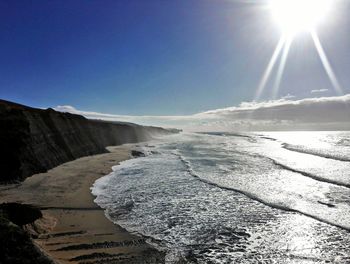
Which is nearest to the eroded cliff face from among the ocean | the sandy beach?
the sandy beach

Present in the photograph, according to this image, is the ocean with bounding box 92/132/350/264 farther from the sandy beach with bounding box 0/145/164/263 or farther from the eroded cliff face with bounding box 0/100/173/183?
the eroded cliff face with bounding box 0/100/173/183

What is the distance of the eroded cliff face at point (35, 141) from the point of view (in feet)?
65.2

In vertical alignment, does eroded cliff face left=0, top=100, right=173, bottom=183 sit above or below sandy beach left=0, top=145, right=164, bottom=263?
above

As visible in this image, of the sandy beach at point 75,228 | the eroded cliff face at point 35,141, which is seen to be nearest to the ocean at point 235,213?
the sandy beach at point 75,228

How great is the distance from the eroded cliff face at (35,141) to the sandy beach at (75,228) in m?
1.67

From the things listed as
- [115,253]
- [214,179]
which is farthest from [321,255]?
[214,179]

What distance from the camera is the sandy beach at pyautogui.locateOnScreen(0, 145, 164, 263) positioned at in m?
9.09

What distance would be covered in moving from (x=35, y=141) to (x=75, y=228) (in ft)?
46.8

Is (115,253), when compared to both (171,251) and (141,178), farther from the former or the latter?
(141,178)

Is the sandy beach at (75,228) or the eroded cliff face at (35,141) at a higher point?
the eroded cliff face at (35,141)

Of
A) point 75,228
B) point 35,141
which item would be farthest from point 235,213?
point 35,141

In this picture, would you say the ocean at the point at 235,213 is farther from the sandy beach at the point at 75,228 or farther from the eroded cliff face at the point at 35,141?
the eroded cliff face at the point at 35,141

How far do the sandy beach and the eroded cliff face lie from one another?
1.67 m

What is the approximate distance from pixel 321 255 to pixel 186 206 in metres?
6.43
